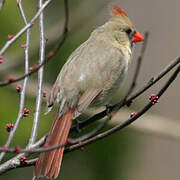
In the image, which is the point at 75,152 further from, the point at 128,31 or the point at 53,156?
the point at 53,156

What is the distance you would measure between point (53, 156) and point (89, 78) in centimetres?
92

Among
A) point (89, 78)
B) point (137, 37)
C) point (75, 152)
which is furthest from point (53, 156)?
point (75, 152)

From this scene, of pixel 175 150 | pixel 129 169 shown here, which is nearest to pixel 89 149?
pixel 129 169

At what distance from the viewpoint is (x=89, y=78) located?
4.12 m

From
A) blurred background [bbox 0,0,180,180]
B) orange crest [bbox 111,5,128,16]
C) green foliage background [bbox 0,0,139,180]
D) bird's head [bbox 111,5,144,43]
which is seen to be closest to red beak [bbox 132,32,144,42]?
bird's head [bbox 111,5,144,43]

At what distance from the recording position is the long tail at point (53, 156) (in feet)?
10.8

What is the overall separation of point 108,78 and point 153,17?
5204mm

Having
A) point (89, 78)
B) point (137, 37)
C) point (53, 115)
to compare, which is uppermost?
point (137, 37)

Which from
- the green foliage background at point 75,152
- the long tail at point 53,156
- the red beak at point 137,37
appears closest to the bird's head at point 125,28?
the red beak at point 137,37

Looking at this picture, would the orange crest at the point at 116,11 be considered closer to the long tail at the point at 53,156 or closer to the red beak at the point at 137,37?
the red beak at the point at 137,37

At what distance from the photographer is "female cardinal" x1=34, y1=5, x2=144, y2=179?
12.6ft

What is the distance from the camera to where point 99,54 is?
14.4ft

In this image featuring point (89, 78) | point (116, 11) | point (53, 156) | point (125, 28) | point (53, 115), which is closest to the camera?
point (53, 156)

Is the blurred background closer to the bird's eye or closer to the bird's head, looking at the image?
the bird's head
